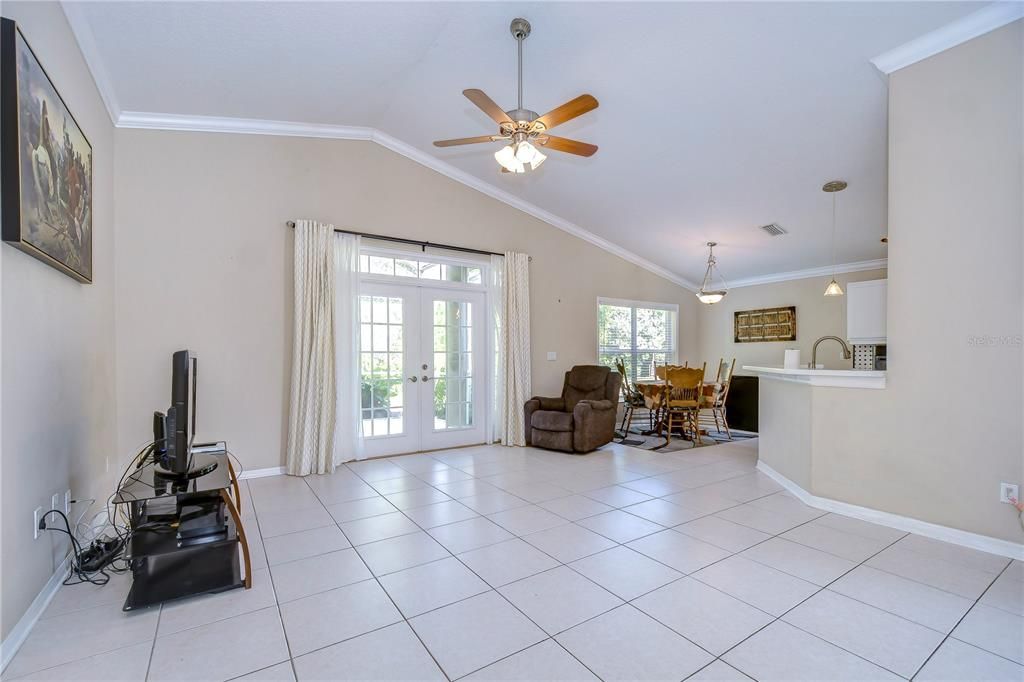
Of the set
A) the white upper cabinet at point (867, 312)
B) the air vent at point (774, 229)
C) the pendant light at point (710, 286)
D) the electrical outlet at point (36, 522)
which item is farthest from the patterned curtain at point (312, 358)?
the air vent at point (774, 229)

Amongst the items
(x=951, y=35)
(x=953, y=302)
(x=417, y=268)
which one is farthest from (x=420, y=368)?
(x=951, y=35)

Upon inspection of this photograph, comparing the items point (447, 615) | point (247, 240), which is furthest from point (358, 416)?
point (447, 615)

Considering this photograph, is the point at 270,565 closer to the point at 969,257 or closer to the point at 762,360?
the point at 969,257

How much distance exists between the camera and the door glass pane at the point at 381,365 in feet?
16.2

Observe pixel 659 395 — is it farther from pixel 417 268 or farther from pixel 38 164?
pixel 38 164

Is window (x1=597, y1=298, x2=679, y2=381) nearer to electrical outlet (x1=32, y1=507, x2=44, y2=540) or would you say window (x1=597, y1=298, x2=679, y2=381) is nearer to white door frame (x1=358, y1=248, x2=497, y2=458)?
white door frame (x1=358, y1=248, x2=497, y2=458)

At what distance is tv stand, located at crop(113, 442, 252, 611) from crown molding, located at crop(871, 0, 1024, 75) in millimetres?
4711

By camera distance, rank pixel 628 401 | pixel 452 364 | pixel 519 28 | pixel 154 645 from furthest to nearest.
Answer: pixel 628 401
pixel 452 364
pixel 519 28
pixel 154 645

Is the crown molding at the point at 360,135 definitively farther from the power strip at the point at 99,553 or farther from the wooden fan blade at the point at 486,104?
the power strip at the point at 99,553

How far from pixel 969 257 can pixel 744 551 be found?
2169 millimetres

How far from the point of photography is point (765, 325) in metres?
7.58

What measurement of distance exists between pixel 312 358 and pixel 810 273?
7.11 meters

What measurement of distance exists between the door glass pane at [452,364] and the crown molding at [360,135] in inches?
60.2

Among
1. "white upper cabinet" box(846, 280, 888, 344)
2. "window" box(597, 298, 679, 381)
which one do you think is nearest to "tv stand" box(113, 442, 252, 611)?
"white upper cabinet" box(846, 280, 888, 344)
